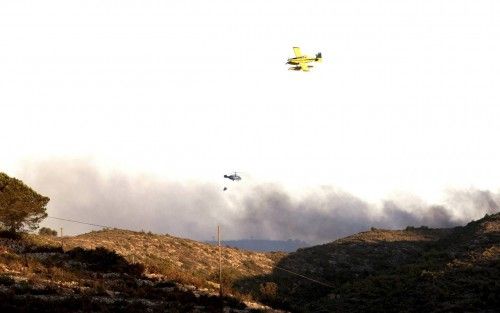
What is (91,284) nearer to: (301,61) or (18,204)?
(18,204)

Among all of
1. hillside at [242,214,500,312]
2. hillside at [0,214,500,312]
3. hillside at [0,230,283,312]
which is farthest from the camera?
hillside at [242,214,500,312]

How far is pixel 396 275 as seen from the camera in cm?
5688

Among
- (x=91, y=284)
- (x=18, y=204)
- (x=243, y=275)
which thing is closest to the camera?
(x=91, y=284)

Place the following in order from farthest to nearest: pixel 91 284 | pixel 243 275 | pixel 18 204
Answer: pixel 243 275 < pixel 18 204 < pixel 91 284

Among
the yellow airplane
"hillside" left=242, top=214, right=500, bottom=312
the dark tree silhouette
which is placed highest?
the yellow airplane

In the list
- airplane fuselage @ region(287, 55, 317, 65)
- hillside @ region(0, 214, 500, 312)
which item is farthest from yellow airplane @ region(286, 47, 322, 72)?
hillside @ region(0, 214, 500, 312)

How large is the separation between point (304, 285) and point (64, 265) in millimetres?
32726

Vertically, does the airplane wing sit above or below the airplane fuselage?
above

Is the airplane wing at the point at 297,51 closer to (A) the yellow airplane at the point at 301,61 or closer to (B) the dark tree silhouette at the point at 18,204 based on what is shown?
(A) the yellow airplane at the point at 301,61

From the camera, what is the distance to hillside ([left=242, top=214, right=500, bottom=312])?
149 ft

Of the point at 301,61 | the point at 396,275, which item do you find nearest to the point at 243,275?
the point at 396,275

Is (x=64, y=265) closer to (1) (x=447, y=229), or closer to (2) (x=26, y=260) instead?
(2) (x=26, y=260)

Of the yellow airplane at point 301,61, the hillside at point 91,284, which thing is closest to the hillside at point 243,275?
the hillside at point 91,284

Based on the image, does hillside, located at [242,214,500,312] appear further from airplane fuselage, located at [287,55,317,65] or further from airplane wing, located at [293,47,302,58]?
airplane wing, located at [293,47,302,58]
